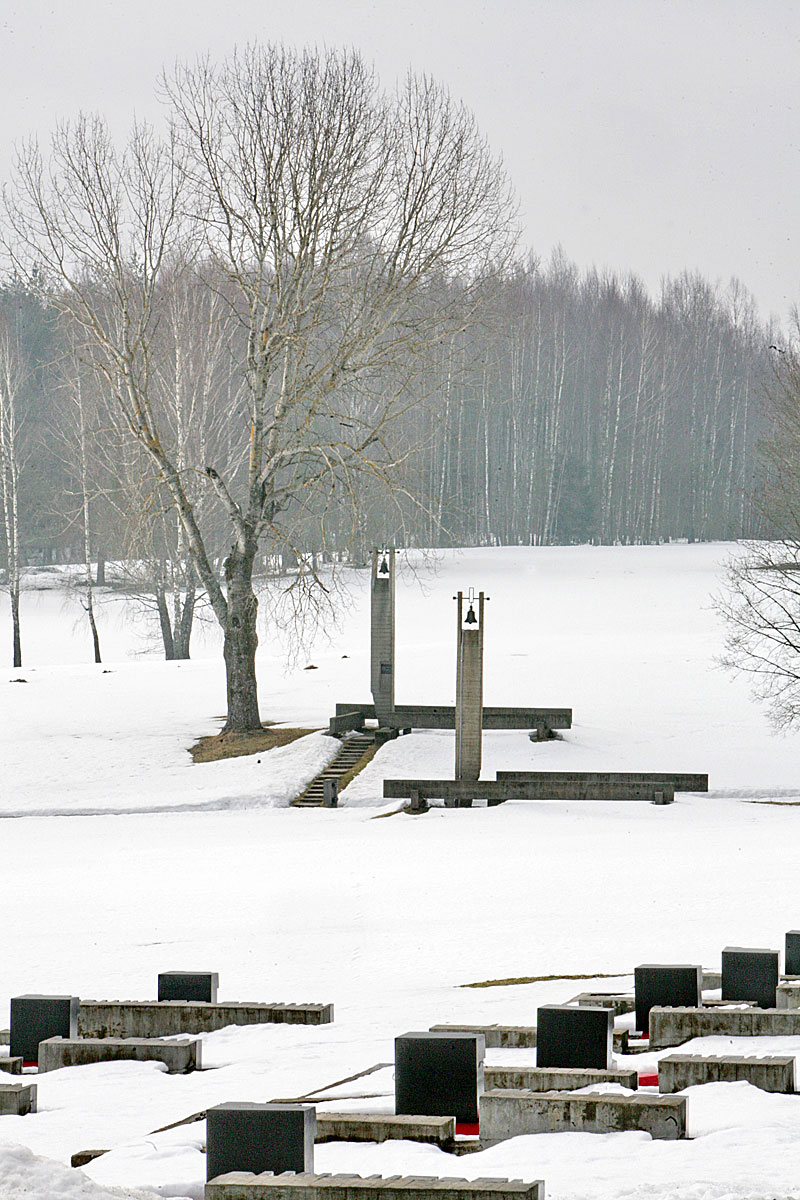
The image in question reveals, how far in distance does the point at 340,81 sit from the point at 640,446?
40043 mm

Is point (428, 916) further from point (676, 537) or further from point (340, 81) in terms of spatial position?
point (676, 537)

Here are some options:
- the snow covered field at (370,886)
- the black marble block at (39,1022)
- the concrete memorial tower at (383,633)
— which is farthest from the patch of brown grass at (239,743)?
the black marble block at (39,1022)

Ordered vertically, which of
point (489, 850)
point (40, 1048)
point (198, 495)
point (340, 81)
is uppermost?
A: point (340, 81)

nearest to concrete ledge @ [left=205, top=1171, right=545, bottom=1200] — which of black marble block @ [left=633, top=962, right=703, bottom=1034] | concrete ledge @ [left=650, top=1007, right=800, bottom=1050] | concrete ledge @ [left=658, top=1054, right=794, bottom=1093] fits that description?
concrete ledge @ [left=658, top=1054, right=794, bottom=1093]

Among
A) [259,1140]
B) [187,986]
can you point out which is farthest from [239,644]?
[259,1140]

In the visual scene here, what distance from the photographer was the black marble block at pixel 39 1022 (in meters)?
4.95

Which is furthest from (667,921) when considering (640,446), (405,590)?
(640,446)

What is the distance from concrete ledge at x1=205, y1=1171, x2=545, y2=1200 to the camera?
8.58ft

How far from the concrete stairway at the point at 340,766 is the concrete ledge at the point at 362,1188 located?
13.6m

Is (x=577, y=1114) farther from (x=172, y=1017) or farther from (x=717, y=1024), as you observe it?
(x=172, y=1017)

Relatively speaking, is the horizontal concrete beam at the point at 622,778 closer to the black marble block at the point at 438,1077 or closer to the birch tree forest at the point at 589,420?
the black marble block at the point at 438,1077

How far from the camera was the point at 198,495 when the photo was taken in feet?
95.7

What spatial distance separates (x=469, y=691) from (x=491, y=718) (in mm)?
3807

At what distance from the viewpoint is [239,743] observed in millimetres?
19141
